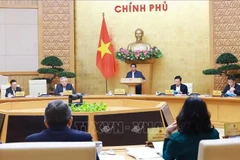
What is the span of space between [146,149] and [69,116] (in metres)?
0.71

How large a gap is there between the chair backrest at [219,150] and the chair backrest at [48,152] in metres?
0.58

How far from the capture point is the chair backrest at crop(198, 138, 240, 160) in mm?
1944

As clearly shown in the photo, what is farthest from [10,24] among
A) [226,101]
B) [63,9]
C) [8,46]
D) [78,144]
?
[78,144]

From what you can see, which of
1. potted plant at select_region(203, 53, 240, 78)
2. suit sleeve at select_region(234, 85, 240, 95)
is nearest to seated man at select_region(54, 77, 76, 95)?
potted plant at select_region(203, 53, 240, 78)

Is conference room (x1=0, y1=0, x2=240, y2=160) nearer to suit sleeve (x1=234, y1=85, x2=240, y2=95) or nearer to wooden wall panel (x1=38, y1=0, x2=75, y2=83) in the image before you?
wooden wall panel (x1=38, y1=0, x2=75, y2=83)

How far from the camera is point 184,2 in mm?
9438

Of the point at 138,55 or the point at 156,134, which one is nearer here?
the point at 156,134

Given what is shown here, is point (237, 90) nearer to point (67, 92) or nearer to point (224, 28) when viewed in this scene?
point (224, 28)

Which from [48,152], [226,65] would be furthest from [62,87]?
[48,152]

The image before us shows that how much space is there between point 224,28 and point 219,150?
7186mm

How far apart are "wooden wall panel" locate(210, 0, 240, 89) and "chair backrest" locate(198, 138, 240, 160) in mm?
6975

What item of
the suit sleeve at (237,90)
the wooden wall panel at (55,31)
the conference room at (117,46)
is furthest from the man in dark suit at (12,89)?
the suit sleeve at (237,90)

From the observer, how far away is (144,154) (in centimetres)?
255

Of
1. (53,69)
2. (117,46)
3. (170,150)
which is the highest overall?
(117,46)
